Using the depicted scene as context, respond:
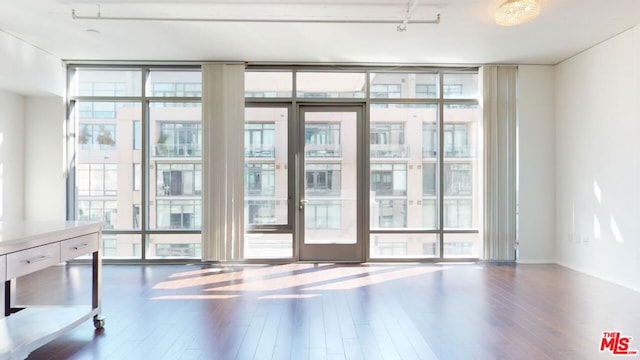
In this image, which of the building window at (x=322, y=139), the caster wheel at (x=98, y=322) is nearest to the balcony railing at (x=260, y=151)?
the building window at (x=322, y=139)

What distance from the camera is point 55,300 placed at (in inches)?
162

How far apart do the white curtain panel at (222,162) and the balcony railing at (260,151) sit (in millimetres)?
199

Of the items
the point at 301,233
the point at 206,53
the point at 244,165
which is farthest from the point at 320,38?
the point at 301,233

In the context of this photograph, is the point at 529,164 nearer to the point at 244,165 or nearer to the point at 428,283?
the point at 428,283

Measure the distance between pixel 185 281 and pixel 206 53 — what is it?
311 cm

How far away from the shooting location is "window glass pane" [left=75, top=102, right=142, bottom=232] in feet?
19.5

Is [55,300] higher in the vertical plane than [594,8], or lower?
lower

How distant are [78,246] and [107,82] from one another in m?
3.71

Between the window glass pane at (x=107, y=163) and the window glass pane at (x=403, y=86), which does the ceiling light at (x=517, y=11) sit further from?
the window glass pane at (x=107, y=163)

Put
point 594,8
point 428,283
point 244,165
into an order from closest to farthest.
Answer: point 594,8
point 428,283
point 244,165

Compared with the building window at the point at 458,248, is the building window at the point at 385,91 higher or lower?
higher

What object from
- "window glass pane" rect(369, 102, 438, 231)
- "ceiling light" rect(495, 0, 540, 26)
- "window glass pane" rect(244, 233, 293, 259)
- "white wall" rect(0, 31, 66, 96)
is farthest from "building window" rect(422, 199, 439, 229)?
"white wall" rect(0, 31, 66, 96)

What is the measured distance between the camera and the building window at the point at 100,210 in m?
5.96

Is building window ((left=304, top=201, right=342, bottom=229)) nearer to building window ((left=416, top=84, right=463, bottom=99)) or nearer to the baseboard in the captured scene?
building window ((left=416, top=84, right=463, bottom=99))
